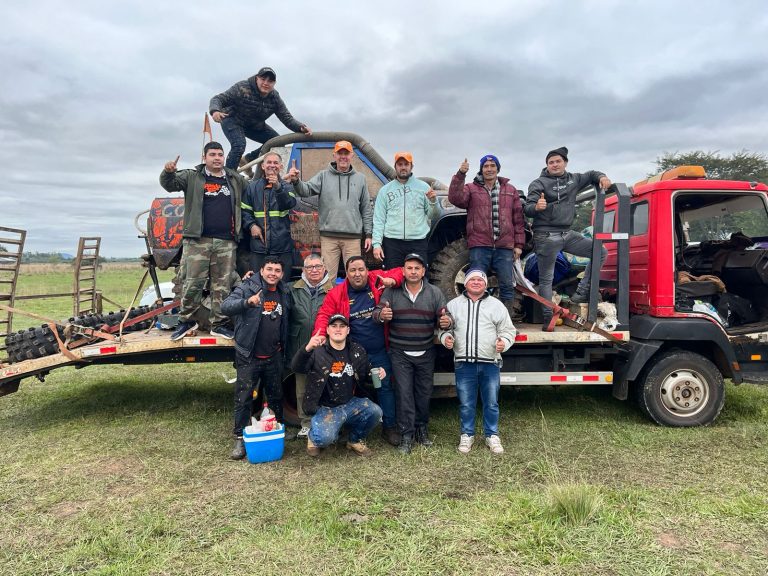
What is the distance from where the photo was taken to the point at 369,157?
5535 mm

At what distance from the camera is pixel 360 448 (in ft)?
13.6

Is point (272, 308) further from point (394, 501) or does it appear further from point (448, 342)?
point (394, 501)

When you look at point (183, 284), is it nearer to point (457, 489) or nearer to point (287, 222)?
point (287, 222)

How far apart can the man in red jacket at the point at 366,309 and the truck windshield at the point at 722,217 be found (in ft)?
10.4

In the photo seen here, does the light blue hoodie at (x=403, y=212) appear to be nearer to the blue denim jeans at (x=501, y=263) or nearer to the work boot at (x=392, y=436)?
the blue denim jeans at (x=501, y=263)

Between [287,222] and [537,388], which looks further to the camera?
[537,388]

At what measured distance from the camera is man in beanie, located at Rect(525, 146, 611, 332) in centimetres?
476

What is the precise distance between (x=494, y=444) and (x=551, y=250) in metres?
1.95

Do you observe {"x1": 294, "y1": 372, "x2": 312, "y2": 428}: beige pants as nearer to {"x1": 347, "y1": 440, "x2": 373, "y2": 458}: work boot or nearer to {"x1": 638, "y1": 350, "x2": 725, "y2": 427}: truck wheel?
{"x1": 347, "y1": 440, "x2": 373, "y2": 458}: work boot

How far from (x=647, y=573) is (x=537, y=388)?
12.1 feet

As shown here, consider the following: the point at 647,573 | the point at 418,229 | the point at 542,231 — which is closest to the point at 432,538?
the point at 647,573

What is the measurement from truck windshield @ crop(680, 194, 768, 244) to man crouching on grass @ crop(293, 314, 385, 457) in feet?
11.8

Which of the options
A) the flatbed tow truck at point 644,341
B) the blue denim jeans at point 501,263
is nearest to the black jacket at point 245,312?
the flatbed tow truck at point 644,341

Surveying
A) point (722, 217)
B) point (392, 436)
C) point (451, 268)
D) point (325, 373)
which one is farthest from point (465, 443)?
point (722, 217)
